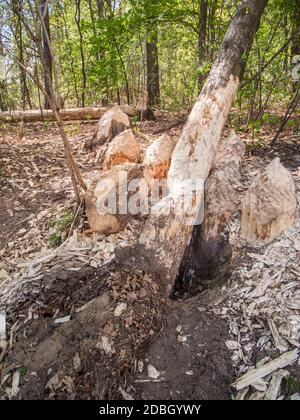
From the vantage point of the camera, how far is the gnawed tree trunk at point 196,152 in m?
2.45

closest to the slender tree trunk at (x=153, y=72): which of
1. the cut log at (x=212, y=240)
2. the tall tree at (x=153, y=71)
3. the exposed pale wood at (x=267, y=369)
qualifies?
the tall tree at (x=153, y=71)

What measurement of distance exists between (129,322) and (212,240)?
1184 mm

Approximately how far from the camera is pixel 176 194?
8.69 ft

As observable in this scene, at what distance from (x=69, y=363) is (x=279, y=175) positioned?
90.1 inches

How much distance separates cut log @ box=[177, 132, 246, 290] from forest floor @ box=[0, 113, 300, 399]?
0.11m

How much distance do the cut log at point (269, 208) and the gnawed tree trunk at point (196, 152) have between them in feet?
1.55

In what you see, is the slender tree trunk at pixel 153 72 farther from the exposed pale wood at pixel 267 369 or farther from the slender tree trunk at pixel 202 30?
the exposed pale wood at pixel 267 369

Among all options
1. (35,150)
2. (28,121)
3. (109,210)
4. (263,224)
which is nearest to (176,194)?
(109,210)

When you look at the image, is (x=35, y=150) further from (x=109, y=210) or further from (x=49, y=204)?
(x=109, y=210)

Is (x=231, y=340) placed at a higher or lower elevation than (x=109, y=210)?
lower

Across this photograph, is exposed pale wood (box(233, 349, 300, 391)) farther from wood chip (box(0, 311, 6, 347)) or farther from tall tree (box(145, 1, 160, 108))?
tall tree (box(145, 1, 160, 108))

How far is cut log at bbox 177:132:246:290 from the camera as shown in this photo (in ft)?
8.74

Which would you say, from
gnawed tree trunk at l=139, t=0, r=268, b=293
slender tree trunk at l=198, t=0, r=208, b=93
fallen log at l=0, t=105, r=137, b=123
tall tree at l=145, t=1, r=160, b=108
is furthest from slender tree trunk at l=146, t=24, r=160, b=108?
gnawed tree trunk at l=139, t=0, r=268, b=293

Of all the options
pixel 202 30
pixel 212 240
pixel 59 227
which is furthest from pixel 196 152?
pixel 202 30
